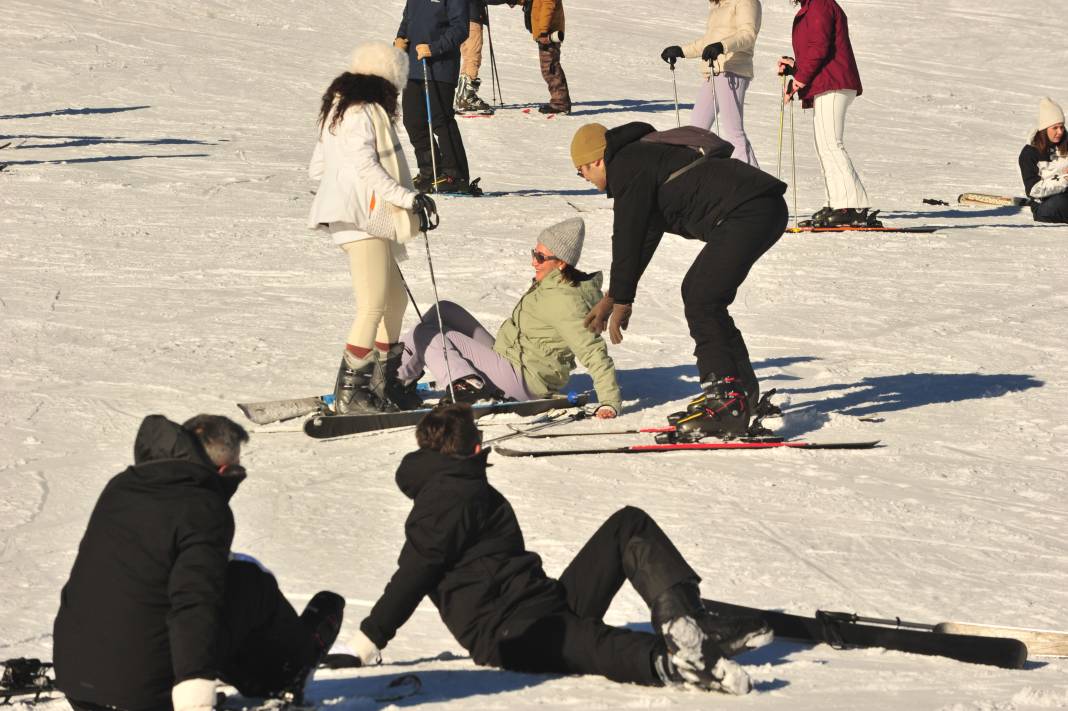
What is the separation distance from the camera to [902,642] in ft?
16.7

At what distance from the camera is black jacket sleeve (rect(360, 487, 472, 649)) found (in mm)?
4711

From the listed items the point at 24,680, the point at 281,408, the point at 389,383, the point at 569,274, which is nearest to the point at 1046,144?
the point at 569,274

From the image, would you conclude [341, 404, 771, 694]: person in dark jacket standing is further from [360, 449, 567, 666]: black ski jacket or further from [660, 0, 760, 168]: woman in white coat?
[660, 0, 760, 168]: woman in white coat

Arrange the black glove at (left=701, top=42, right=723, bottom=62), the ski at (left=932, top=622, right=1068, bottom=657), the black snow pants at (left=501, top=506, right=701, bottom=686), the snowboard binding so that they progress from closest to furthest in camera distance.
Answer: the snowboard binding < the black snow pants at (left=501, top=506, right=701, bottom=686) < the ski at (left=932, top=622, right=1068, bottom=657) < the black glove at (left=701, top=42, right=723, bottom=62)

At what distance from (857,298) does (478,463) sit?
7050 mm

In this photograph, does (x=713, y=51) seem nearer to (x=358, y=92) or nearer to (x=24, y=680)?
(x=358, y=92)

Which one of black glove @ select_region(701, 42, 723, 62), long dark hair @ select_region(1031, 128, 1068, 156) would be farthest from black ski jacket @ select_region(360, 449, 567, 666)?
long dark hair @ select_region(1031, 128, 1068, 156)

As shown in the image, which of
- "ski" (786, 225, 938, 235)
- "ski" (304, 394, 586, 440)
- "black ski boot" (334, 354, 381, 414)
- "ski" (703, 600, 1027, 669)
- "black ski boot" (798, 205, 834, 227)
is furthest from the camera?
"black ski boot" (798, 205, 834, 227)

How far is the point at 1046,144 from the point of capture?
47.5 ft

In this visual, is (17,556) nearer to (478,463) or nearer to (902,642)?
(478,463)

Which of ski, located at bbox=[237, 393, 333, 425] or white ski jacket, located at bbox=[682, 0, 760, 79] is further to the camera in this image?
white ski jacket, located at bbox=[682, 0, 760, 79]

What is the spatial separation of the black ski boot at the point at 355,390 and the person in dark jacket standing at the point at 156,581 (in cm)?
376

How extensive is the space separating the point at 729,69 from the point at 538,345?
5.19 metres

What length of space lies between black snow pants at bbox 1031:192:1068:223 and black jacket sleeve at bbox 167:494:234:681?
1198cm
